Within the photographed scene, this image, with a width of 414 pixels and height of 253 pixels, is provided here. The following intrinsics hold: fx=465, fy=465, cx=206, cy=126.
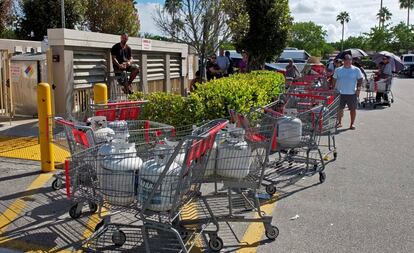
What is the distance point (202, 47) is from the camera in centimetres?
1502

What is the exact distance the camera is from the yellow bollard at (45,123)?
252 inches

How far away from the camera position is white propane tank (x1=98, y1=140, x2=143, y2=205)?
390 centimetres

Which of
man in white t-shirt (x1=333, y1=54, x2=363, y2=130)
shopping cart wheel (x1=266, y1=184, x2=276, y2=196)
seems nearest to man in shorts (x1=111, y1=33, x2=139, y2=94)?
man in white t-shirt (x1=333, y1=54, x2=363, y2=130)

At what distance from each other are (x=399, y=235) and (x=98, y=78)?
29.5 ft

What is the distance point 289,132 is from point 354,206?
1.42 m

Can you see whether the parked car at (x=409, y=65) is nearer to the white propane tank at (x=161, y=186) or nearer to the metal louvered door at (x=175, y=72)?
the metal louvered door at (x=175, y=72)

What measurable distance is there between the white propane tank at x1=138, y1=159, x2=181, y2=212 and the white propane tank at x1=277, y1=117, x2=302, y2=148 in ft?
9.70

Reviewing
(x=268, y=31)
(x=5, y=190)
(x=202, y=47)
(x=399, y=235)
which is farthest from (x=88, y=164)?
(x=268, y=31)

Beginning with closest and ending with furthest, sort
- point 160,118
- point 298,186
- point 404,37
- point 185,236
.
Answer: point 185,236, point 298,186, point 160,118, point 404,37

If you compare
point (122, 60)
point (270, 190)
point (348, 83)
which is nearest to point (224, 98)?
point (270, 190)

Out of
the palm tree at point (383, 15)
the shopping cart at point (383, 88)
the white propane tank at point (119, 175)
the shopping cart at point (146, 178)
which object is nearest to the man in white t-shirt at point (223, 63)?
the shopping cart at point (383, 88)

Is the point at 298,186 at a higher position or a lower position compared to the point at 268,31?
lower

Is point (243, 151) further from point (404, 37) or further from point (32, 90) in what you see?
point (404, 37)

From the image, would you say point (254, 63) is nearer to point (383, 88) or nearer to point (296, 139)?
point (383, 88)
